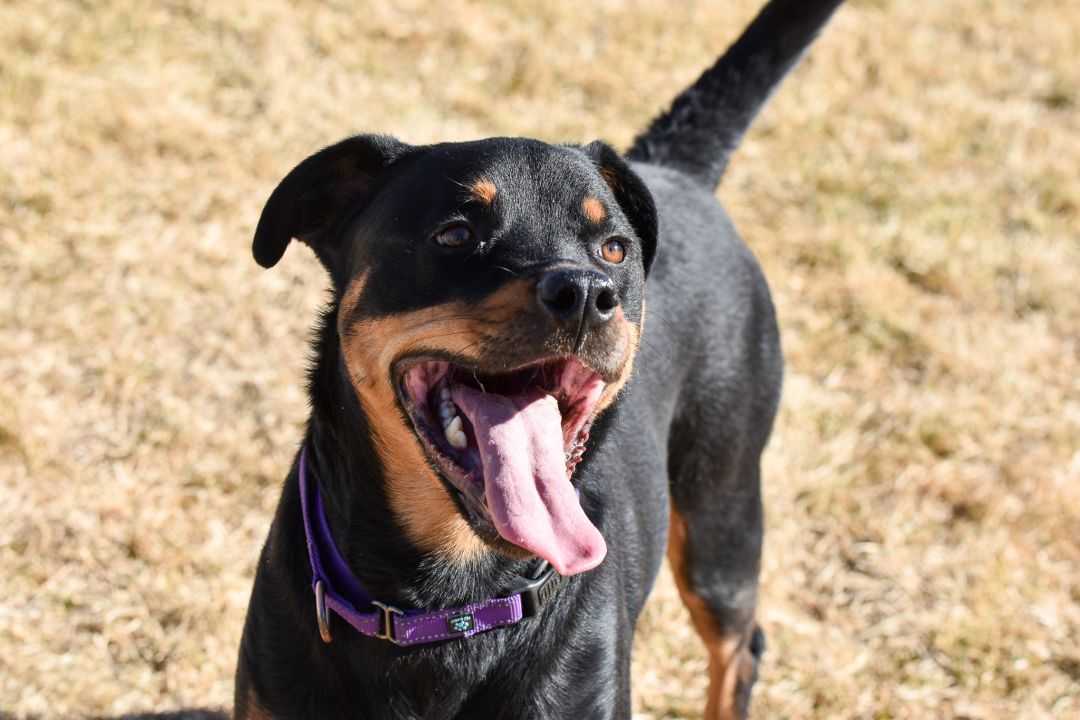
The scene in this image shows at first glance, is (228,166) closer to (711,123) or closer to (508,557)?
(711,123)

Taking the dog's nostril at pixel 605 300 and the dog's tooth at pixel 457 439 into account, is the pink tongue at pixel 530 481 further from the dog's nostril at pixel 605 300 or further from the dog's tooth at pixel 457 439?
the dog's nostril at pixel 605 300

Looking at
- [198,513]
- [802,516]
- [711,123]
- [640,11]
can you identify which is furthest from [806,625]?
[640,11]

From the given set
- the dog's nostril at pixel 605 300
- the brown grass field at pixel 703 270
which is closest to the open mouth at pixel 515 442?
the dog's nostril at pixel 605 300

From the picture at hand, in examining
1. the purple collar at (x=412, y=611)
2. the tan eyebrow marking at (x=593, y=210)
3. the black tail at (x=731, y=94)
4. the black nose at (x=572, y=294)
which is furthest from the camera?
the black tail at (x=731, y=94)

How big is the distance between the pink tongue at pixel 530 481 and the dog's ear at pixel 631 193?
68 centimetres

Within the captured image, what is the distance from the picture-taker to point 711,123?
4.17 metres

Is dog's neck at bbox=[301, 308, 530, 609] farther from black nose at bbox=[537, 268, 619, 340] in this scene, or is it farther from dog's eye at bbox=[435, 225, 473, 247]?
black nose at bbox=[537, 268, 619, 340]

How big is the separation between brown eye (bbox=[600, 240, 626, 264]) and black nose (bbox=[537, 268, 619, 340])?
0.36m

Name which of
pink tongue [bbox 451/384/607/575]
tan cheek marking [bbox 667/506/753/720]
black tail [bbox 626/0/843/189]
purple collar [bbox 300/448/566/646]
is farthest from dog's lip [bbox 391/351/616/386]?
black tail [bbox 626/0/843/189]

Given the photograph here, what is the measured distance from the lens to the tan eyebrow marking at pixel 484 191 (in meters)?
2.76

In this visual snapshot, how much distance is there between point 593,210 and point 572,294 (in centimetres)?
43

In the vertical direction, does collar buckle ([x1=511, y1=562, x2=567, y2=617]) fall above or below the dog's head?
below

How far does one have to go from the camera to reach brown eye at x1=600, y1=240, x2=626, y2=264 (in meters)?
2.91

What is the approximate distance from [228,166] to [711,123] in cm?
315
